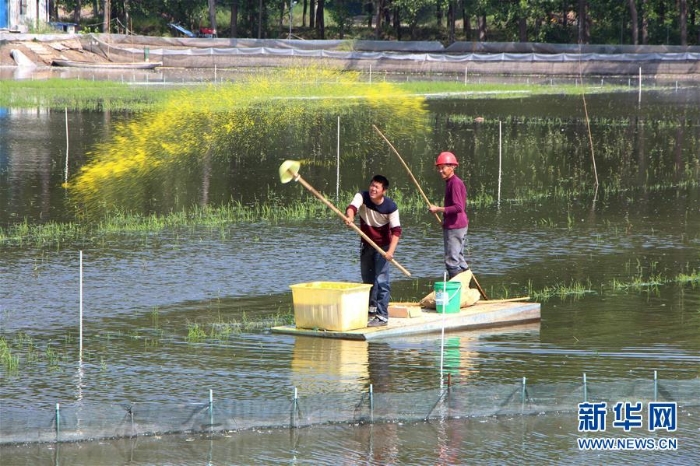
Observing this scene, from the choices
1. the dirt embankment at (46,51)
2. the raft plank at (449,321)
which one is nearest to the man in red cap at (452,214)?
the raft plank at (449,321)

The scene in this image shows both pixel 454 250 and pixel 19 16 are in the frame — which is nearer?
pixel 454 250

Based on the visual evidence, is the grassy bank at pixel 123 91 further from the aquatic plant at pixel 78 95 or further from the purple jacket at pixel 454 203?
the purple jacket at pixel 454 203

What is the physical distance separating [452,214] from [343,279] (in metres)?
2.96

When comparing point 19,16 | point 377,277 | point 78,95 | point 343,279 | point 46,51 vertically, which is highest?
point 19,16

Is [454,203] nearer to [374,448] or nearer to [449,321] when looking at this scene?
[449,321]

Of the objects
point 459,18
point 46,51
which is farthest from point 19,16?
point 459,18

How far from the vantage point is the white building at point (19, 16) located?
5956 cm

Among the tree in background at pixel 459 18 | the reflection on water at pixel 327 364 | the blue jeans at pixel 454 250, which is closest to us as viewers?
the reflection on water at pixel 327 364

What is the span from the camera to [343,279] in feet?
54.5

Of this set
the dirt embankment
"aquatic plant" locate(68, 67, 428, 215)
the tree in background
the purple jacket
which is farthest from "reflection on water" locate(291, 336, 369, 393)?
the tree in background

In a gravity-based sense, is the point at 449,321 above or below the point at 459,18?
below

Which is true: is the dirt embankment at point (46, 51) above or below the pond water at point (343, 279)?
above

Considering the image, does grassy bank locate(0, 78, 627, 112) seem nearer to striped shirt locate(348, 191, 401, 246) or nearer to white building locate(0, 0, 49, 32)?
white building locate(0, 0, 49, 32)

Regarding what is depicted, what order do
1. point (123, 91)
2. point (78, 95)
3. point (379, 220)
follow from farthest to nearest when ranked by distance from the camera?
point (123, 91) → point (78, 95) → point (379, 220)
